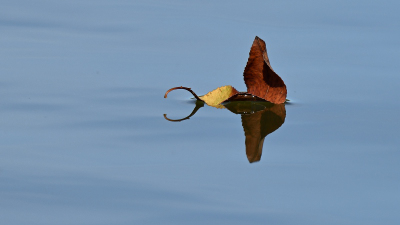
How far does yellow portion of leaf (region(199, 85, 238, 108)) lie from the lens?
400 centimetres

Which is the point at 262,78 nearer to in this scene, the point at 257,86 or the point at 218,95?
the point at 257,86

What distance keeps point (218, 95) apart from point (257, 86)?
0.22m

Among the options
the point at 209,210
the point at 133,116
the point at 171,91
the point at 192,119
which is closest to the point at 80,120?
the point at 133,116

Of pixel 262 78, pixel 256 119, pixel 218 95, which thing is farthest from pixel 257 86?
pixel 256 119

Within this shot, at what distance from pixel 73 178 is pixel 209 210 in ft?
1.80

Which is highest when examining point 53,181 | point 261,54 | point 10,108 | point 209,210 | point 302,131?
point 261,54

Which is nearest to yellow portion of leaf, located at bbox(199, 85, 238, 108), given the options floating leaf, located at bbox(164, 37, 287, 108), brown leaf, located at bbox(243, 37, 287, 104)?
floating leaf, located at bbox(164, 37, 287, 108)

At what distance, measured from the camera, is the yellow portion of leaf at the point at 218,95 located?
4004 mm

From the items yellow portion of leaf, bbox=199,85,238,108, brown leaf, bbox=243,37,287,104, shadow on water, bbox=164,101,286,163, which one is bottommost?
shadow on water, bbox=164,101,286,163

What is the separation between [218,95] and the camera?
13.3ft

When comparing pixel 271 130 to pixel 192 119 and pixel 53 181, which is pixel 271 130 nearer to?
pixel 192 119

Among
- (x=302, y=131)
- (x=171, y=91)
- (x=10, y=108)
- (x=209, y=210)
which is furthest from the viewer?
(x=171, y=91)

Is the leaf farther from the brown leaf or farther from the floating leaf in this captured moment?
the brown leaf

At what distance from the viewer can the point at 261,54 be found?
13.2ft
